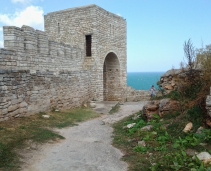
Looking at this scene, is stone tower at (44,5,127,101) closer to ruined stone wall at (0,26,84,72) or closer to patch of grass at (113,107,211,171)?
ruined stone wall at (0,26,84,72)

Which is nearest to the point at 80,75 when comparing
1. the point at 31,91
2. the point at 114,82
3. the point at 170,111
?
the point at 31,91

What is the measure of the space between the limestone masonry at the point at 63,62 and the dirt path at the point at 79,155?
230 centimetres

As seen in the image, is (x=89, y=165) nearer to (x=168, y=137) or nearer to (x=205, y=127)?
(x=168, y=137)

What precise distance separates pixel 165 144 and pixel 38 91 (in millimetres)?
5860

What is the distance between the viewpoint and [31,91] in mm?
8656

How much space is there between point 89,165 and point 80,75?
28.1ft

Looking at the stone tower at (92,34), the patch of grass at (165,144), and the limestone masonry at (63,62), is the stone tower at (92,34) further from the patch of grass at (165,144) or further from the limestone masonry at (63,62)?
the patch of grass at (165,144)

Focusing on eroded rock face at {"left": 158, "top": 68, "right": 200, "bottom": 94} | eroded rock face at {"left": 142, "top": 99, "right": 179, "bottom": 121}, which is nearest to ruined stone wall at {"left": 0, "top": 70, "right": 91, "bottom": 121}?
eroded rock face at {"left": 142, "top": 99, "right": 179, "bottom": 121}

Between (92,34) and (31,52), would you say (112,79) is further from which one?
(31,52)

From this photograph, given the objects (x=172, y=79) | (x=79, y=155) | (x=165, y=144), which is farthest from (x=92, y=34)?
(x=165, y=144)

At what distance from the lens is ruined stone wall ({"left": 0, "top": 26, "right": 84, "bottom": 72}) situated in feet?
28.0

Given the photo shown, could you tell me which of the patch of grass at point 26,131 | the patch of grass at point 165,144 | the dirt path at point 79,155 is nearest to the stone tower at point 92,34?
the patch of grass at point 26,131

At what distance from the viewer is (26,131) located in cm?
652

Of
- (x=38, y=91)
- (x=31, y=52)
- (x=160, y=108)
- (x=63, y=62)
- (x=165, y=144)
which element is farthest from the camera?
(x=63, y=62)
